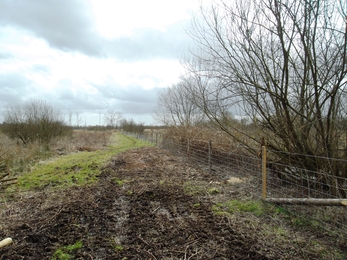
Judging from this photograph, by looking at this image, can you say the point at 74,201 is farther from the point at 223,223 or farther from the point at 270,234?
the point at 270,234

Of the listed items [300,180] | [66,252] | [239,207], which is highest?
[300,180]

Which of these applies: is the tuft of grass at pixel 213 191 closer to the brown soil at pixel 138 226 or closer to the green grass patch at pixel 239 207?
the brown soil at pixel 138 226

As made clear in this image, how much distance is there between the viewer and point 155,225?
369 cm

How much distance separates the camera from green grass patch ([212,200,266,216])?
13.8ft

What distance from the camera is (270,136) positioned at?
5375mm

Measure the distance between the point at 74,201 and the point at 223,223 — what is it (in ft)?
9.68

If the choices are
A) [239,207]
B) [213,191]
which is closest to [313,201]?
[239,207]

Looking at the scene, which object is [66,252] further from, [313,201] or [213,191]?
[213,191]

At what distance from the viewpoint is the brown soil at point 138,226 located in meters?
2.90

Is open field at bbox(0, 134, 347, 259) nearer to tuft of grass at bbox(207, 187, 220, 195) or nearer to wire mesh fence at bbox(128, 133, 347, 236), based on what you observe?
tuft of grass at bbox(207, 187, 220, 195)

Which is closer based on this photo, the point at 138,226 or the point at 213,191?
the point at 138,226

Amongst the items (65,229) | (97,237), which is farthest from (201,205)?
(65,229)

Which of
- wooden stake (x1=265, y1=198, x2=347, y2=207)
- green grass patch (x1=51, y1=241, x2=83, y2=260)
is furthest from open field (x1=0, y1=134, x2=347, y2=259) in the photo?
wooden stake (x1=265, y1=198, x2=347, y2=207)

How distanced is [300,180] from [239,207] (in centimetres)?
152
